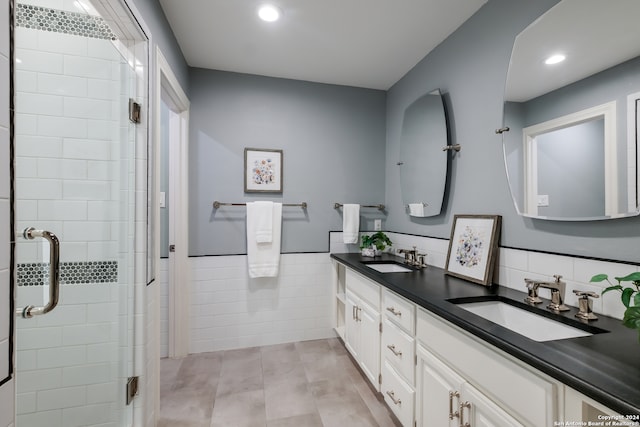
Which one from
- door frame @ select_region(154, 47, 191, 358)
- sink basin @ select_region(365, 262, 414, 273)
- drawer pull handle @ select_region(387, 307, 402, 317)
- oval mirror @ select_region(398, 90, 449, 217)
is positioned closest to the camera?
drawer pull handle @ select_region(387, 307, 402, 317)

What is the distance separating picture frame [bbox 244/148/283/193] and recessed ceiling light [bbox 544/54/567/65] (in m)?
1.97

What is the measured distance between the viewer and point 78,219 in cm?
144

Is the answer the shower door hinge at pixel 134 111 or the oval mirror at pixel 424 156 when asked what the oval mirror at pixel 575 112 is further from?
the shower door hinge at pixel 134 111

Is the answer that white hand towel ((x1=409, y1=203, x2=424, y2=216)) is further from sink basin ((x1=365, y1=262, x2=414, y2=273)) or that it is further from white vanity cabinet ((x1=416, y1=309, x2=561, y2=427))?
white vanity cabinet ((x1=416, y1=309, x2=561, y2=427))

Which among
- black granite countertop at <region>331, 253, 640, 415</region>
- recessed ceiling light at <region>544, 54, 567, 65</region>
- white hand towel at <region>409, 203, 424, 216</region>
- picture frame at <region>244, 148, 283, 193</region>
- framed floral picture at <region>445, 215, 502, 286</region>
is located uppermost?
recessed ceiling light at <region>544, 54, 567, 65</region>

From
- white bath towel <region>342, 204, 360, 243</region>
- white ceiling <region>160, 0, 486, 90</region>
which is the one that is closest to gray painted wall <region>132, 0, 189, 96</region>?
white ceiling <region>160, 0, 486, 90</region>

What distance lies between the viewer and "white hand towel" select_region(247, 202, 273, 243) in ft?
8.32

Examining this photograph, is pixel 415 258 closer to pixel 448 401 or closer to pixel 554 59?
pixel 448 401

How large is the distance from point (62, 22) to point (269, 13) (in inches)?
42.3

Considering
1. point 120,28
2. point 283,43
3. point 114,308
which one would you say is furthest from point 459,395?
point 283,43

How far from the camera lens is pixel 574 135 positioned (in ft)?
4.00

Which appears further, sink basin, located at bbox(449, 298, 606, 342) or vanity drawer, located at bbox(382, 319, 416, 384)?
vanity drawer, located at bbox(382, 319, 416, 384)

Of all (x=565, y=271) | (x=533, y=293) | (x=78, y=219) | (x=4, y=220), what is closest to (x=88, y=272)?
(x=78, y=219)

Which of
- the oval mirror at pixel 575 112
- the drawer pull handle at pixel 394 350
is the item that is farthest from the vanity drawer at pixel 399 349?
the oval mirror at pixel 575 112
